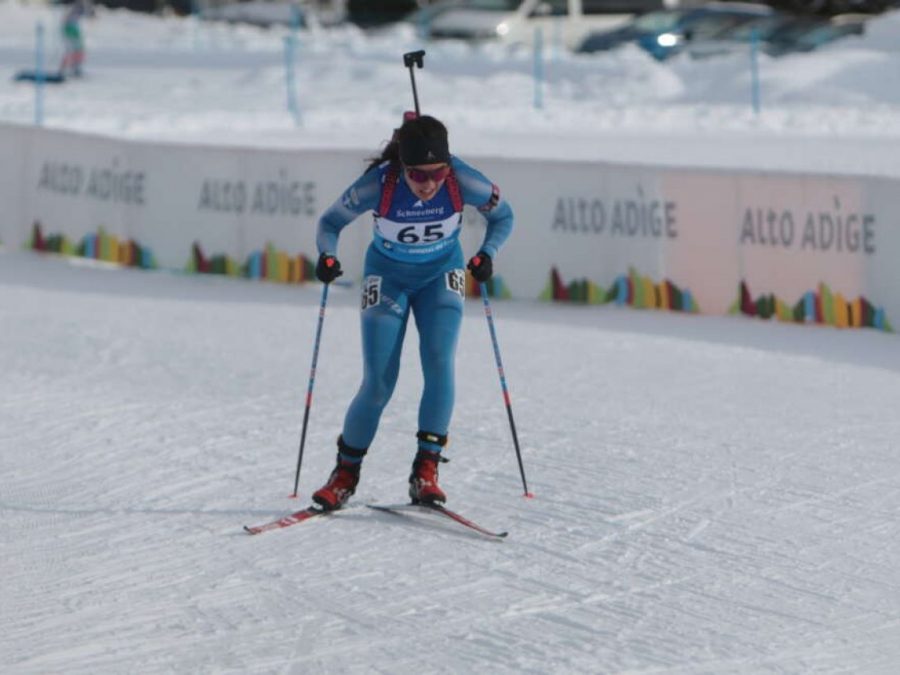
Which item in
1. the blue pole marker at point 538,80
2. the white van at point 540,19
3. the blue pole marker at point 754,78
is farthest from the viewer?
the white van at point 540,19

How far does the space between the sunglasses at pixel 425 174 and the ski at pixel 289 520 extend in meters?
1.42

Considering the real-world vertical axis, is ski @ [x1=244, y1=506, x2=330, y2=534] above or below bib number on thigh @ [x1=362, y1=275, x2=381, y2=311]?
below

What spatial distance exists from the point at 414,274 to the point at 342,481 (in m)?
0.89

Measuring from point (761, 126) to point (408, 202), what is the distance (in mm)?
17644

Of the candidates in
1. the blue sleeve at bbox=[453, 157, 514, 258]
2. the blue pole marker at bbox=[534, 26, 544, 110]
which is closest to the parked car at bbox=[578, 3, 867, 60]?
the blue pole marker at bbox=[534, 26, 544, 110]

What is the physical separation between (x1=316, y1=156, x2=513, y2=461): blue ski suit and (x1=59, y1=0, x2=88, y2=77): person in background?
78.0 feet

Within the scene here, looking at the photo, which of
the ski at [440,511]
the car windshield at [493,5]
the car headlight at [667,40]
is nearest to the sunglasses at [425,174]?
the ski at [440,511]

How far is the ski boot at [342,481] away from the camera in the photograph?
8.08 metres

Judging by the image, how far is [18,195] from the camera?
19297mm

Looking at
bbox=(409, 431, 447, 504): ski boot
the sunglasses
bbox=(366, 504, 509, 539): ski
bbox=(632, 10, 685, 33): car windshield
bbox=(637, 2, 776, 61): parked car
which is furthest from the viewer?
bbox=(632, 10, 685, 33): car windshield

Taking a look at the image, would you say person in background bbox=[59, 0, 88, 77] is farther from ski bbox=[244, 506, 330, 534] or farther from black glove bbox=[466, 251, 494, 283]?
black glove bbox=[466, 251, 494, 283]

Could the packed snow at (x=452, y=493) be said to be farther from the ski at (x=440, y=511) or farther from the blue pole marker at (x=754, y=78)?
the blue pole marker at (x=754, y=78)

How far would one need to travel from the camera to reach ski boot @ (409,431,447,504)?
26.3ft

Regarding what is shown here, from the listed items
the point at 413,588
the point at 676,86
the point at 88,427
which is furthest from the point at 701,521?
the point at 676,86
